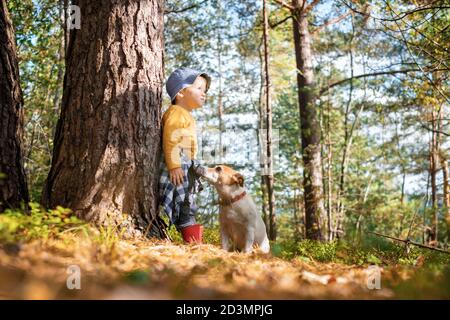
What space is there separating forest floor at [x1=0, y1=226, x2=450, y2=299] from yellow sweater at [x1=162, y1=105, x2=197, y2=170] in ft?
5.05

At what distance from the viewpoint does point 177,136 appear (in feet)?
14.4

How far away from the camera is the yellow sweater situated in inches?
170

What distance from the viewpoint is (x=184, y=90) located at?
4.79 meters

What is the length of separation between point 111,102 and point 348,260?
2.93m

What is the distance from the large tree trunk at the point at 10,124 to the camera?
12.0ft

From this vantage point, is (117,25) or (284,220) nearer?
(117,25)

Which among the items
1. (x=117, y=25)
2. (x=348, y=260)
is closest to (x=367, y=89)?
(x=348, y=260)

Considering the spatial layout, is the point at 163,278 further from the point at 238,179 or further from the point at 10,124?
the point at 238,179

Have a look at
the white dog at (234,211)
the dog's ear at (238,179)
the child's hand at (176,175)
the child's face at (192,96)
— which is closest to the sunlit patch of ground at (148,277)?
the child's hand at (176,175)

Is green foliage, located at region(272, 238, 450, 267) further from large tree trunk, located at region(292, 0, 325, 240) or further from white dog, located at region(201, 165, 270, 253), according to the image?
large tree trunk, located at region(292, 0, 325, 240)

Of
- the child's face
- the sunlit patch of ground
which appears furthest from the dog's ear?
the sunlit patch of ground

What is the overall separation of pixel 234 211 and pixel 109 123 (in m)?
1.61

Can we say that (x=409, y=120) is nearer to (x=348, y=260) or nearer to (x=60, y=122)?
(x=348, y=260)

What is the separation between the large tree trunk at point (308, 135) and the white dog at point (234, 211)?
548cm
